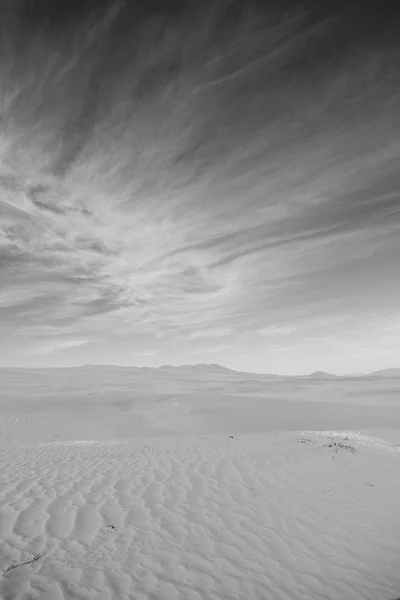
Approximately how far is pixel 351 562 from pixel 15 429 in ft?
64.9

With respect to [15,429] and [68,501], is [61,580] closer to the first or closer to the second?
[68,501]

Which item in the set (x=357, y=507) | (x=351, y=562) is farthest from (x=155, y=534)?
(x=357, y=507)

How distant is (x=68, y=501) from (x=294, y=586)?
15.0 ft

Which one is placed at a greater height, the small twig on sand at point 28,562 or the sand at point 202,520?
the small twig on sand at point 28,562

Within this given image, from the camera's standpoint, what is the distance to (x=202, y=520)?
6.18 meters

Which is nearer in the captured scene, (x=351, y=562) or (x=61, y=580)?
(x=61, y=580)

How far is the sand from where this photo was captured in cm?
432

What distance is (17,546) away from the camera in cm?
494

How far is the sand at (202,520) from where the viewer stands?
432 cm

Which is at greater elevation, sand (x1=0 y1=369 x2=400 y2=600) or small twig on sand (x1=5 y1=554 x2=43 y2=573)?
small twig on sand (x1=5 y1=554 x2=43 y2=573)

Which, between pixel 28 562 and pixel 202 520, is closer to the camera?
pixel 28 562

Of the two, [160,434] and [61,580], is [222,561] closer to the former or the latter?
[61,580]

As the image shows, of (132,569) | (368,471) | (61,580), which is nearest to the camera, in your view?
(61,580)

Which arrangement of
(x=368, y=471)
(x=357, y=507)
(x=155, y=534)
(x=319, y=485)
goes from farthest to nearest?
(x=368, y=471)
(x=319, y=485)
(x=357, y=507)
(x=155, y=534)
